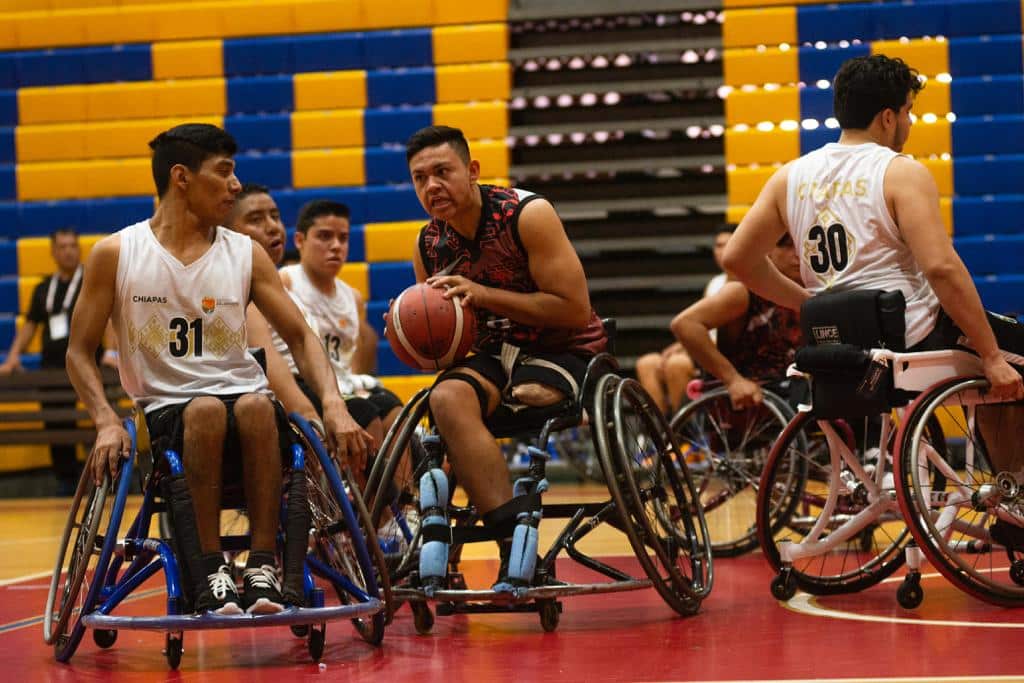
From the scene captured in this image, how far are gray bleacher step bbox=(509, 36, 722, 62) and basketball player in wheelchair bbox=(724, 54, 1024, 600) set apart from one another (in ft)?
16.1

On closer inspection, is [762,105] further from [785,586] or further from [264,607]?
[264,607]

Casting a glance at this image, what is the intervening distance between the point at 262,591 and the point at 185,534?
0.20 metres

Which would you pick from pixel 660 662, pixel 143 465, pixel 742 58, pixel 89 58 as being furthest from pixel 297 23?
pixel 660 662

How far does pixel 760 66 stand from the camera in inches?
330

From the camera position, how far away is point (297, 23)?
879 cm

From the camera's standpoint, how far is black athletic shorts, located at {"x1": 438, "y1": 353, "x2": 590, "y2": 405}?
3.56 m

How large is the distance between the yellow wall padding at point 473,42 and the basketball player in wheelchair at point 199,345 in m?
5.38

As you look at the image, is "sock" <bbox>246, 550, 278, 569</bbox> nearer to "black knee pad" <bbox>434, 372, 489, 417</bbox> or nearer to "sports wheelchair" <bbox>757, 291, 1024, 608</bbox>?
"black knee pad" <bbox>434, 372, 489, 417</bbox>

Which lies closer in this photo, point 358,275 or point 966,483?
point 966,483

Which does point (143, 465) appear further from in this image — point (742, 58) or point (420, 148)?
point (742, 58)

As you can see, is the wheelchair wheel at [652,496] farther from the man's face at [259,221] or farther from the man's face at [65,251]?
the man's face at [65,251]

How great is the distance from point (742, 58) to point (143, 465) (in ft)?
19.3

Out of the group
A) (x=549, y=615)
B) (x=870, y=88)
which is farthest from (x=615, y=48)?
(x=549, y=615)

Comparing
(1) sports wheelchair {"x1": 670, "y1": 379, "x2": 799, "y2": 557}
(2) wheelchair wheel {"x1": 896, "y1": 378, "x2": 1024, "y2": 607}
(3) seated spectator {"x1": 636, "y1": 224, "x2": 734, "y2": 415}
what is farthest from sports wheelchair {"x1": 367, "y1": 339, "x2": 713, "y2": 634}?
(3) seated spectator {"x1": 636, "y1": 224, "x2": 734, "y2": 415}
